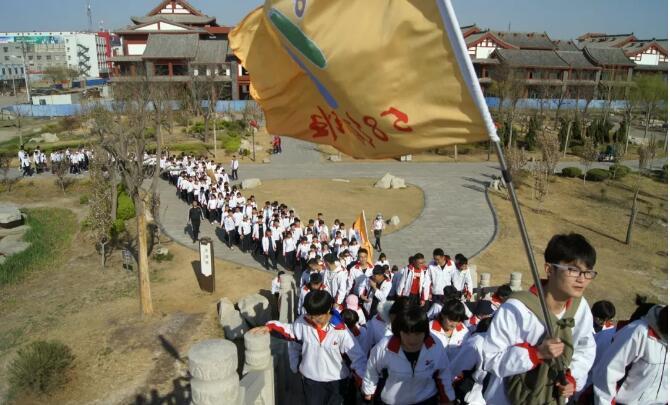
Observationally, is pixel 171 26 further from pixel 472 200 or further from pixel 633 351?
pixel 633 351

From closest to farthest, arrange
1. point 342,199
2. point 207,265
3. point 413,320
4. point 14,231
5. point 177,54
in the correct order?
1. point 413,320
2. point 207,265
3. point 14,231
4. point 342,199
5. point 177,54

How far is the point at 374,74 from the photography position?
385cm

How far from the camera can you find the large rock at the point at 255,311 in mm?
9047

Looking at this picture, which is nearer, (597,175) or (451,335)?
(451,335)

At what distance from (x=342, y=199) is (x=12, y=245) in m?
10.9

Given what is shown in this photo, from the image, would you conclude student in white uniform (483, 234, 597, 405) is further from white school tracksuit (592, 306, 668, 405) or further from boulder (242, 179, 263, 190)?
boulder (242, 179, 263, 190)

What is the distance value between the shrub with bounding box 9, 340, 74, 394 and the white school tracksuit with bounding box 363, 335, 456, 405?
5724 mm

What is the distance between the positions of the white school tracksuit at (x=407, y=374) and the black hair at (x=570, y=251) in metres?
1.30

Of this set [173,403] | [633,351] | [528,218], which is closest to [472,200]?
[528,218]

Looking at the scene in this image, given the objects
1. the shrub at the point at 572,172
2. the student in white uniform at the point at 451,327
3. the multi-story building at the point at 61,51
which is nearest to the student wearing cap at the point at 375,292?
the student in white uniform at the point at 451,327

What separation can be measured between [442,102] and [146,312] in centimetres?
802

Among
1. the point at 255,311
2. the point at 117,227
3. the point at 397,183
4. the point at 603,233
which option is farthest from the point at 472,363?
the point at 397,183

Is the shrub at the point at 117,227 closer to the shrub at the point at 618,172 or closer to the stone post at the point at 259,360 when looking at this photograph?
the stone post at the point at 259,360

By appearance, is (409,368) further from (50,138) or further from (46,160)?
(50,138)
